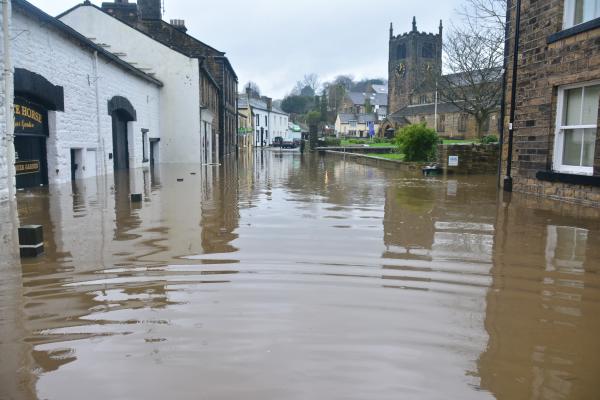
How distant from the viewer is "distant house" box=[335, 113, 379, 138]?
113688 millimetres

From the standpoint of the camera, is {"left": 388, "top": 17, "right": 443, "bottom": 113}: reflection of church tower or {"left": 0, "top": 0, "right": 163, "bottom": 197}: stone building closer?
{"left": 0, "top": 0, "right": 163, "bottom": 197}: stone building

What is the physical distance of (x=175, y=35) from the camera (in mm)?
37094

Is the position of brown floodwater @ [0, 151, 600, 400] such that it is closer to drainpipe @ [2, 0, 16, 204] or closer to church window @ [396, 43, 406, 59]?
drainpipe @ [2, 0, 16, 204]

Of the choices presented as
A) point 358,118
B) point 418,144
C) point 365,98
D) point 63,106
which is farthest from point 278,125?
point 63,106

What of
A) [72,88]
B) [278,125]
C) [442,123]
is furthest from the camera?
[278,125]

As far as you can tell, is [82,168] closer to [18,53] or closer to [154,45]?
[18,53]

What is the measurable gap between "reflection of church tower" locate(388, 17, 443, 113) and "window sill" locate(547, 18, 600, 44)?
7365 cm

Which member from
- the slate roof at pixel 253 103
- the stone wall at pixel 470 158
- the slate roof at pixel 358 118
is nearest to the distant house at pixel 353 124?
the slate roof at pixel 358 118

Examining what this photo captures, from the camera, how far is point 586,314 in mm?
4301

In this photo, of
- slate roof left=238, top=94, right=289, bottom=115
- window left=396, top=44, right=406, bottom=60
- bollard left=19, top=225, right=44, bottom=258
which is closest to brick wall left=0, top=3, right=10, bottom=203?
bollard left=19, top=225, right=44, bottom=258

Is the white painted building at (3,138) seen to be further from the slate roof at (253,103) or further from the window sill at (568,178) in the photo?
the slate roof at (253,103)

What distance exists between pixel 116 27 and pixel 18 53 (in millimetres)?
16569

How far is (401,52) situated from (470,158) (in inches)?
2886

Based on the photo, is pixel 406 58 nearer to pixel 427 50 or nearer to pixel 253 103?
pixel 427 50
